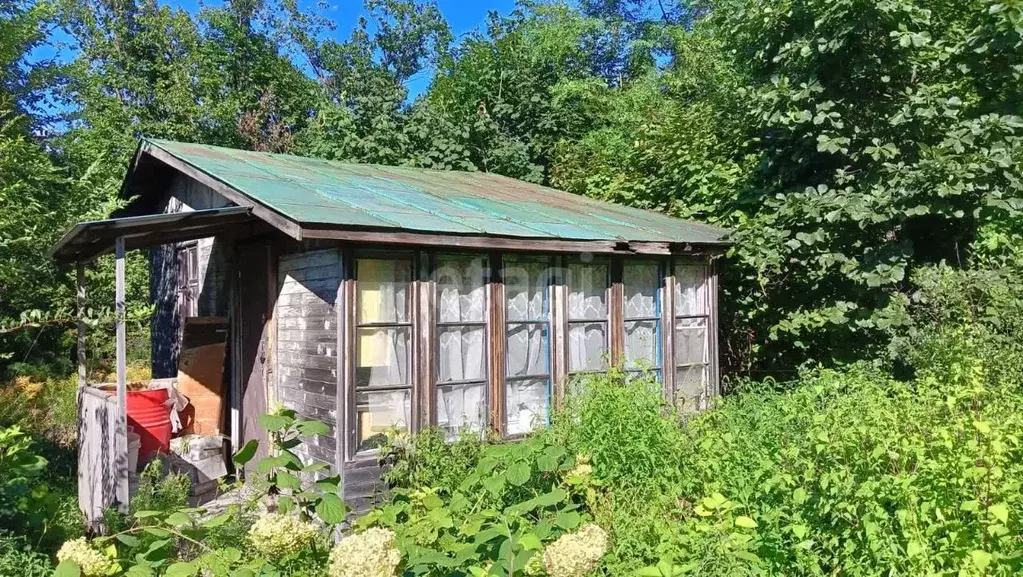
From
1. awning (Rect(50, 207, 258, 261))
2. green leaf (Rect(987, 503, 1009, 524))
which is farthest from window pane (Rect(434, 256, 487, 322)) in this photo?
green leaf (Rect(987, 503, 1009, 524))

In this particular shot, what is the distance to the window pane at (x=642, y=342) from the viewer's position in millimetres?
7453

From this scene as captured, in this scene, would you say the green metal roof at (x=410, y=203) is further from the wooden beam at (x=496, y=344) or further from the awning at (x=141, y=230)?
the wooden beam at (x=496, y=344)

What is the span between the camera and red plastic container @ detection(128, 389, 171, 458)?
704 cm

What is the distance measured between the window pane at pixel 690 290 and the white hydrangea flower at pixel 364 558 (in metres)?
6.11

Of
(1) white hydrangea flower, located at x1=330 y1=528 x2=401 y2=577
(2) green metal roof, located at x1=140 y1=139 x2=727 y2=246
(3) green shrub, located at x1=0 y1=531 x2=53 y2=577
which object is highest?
(2) green metal roof, located at x1=140 y1=139 x2=727 y2=246

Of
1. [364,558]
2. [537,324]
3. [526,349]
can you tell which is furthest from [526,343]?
[364,558]

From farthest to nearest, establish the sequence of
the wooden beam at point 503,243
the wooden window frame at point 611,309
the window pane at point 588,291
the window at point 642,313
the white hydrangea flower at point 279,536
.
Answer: the window at point 642,313
the wooden window frame at point 611,309
the window pane at point 588,291
the wooden beam at point 503,243
the white hydrangea flower at point 279,536

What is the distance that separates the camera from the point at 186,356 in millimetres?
7793

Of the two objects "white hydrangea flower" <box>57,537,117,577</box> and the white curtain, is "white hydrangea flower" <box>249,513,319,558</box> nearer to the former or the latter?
"white hydrangea flower" <box>57,537,117,577</box>

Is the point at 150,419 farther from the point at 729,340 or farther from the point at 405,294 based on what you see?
the point at 729,340

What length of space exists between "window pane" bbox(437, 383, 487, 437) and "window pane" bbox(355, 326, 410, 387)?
0.42 metres

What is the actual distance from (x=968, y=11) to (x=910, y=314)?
3825 mm

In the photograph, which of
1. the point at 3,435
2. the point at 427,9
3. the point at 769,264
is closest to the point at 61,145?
the point at 3,435

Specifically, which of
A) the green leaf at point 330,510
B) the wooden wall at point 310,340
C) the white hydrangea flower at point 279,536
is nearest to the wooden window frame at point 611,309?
the wooden wall at point 310,340
